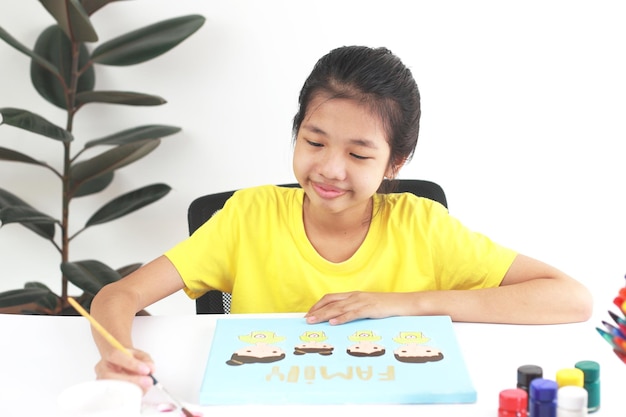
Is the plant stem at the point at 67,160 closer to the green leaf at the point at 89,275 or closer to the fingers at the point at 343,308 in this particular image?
the green leaf at the point at 89,275

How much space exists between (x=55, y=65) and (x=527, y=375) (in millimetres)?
1885

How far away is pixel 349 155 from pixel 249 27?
1298 mm

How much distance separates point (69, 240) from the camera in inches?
104

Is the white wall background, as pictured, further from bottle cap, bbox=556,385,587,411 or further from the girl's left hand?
bottle cap, bbox=556,385,587,411

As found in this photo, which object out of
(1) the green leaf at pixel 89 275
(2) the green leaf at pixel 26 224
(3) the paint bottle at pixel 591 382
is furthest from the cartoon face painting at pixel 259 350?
(2) the green leaf at pixel 26 224

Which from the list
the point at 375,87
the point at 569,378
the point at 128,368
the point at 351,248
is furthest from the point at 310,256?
the point at 569,378

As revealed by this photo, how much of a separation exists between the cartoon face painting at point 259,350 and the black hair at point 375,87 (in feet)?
1.36

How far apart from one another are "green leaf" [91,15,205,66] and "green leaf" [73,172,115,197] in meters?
0.36

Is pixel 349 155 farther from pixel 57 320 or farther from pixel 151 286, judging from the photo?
pixel 57 320

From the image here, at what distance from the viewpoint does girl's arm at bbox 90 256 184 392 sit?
111 centimetres

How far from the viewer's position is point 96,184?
8.82ft

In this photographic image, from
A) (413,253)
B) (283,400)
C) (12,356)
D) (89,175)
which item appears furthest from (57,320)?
(89,175)

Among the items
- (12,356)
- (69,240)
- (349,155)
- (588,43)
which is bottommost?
(69,240)

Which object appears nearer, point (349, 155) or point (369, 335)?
point (369, 335)
